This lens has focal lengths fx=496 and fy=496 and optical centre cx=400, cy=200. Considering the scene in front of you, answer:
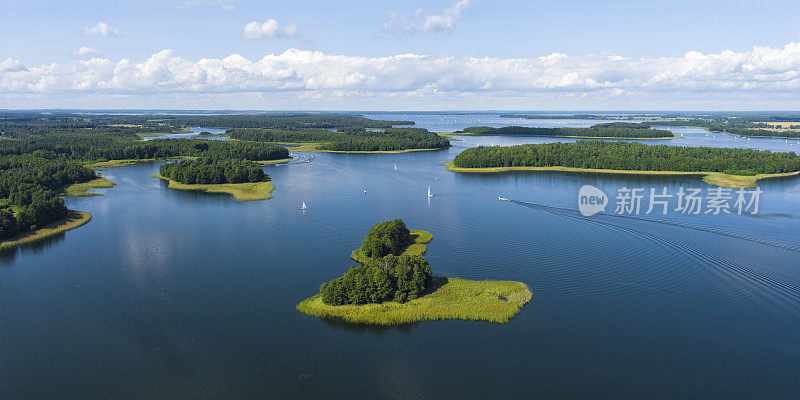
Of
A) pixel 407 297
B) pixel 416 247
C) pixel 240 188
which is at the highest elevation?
pixel 240 188

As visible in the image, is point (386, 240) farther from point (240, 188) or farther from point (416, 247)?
point (240, 188)

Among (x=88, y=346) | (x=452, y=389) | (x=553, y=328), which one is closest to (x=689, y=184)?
(x=553, y=328)

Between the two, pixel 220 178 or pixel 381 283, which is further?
pixel 220 178

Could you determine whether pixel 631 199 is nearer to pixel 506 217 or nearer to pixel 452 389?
pixel 506 217

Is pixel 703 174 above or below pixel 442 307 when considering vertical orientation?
above

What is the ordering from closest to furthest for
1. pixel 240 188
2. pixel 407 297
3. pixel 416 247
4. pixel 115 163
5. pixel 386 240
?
pixel 407 297 → pixel 386 240 → pixel 416 247 → pixel 240 188 → pixel 115 163

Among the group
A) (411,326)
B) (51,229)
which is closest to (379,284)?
(411,326)

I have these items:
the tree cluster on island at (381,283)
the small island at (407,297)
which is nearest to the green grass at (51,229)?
the small island at (407,297)
